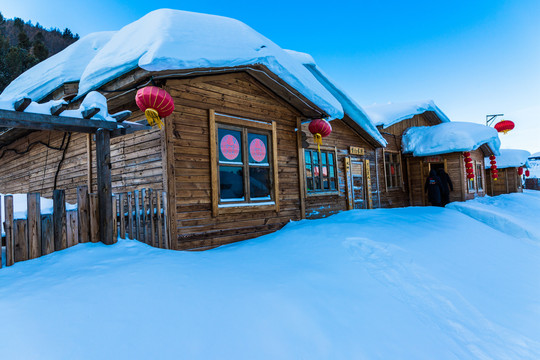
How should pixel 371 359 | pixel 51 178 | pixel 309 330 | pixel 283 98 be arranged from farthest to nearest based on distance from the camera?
pixel 51 178 → pixel 283 98 → pixel 309 330 → pixel 371 359

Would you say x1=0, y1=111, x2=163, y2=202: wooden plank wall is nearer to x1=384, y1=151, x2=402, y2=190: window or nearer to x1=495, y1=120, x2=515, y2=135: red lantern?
x1=384, y1=151, x2=402, y2=190: window

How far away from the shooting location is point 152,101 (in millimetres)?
4754

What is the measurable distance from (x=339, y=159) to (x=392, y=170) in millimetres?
4837

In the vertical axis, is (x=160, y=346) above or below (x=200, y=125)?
below

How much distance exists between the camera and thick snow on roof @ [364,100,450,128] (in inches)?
576

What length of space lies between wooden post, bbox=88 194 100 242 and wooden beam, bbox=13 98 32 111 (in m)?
1.29

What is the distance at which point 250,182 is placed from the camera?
265 inches

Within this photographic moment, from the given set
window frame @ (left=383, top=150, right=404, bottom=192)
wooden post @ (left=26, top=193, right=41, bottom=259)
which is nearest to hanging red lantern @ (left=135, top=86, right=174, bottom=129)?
wooden post @ (left=26, top=193, right=41, bottom=259)

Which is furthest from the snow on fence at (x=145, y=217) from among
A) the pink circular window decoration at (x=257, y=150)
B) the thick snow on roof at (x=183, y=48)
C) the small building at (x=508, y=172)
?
the small building at (x=508, y=172)

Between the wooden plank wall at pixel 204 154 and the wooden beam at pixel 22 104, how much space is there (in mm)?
2211

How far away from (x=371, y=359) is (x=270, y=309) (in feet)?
3.11

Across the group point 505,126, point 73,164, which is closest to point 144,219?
point 73,164

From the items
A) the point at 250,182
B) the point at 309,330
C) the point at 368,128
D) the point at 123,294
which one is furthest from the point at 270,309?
the point at 368,128

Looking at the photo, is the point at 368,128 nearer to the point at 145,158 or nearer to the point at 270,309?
the point at 145,158
